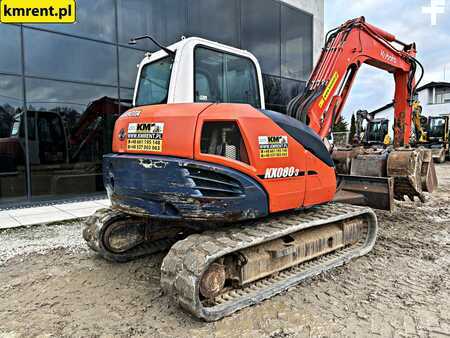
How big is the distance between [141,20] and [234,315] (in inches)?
353

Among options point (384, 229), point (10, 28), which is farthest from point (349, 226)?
point (10, 28)

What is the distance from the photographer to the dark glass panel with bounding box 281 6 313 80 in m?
12.9

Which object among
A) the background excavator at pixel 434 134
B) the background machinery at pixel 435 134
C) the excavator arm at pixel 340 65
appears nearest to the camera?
the excavator arm at pixel 340 65

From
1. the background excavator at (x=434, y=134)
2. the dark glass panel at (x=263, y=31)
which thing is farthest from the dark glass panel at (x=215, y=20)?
the background excavator at (x=434, y=134)

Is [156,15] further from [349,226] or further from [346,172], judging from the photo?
[349,226]

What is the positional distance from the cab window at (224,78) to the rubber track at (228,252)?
1.38 meters

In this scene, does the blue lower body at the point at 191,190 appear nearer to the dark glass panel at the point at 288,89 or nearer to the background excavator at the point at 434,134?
the dark glass panel at the point at 288,89

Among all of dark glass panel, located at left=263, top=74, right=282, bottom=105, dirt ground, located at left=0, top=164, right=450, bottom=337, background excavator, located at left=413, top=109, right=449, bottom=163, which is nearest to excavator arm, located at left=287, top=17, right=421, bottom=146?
dirt ground, located at left=0, top=164, right=450, bottom=337

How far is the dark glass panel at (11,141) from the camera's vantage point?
25.8 ft

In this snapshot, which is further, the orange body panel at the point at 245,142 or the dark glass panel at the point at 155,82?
the dark glass panel at the point at 155,82

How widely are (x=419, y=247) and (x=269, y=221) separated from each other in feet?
8.08

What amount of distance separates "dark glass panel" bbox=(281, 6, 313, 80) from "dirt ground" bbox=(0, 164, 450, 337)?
9.65 meters

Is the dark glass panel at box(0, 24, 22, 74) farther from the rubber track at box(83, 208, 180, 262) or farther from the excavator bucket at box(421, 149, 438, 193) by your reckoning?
the excavator bucket at box(421, 149, 438, 193)

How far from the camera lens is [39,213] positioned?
283 inches
